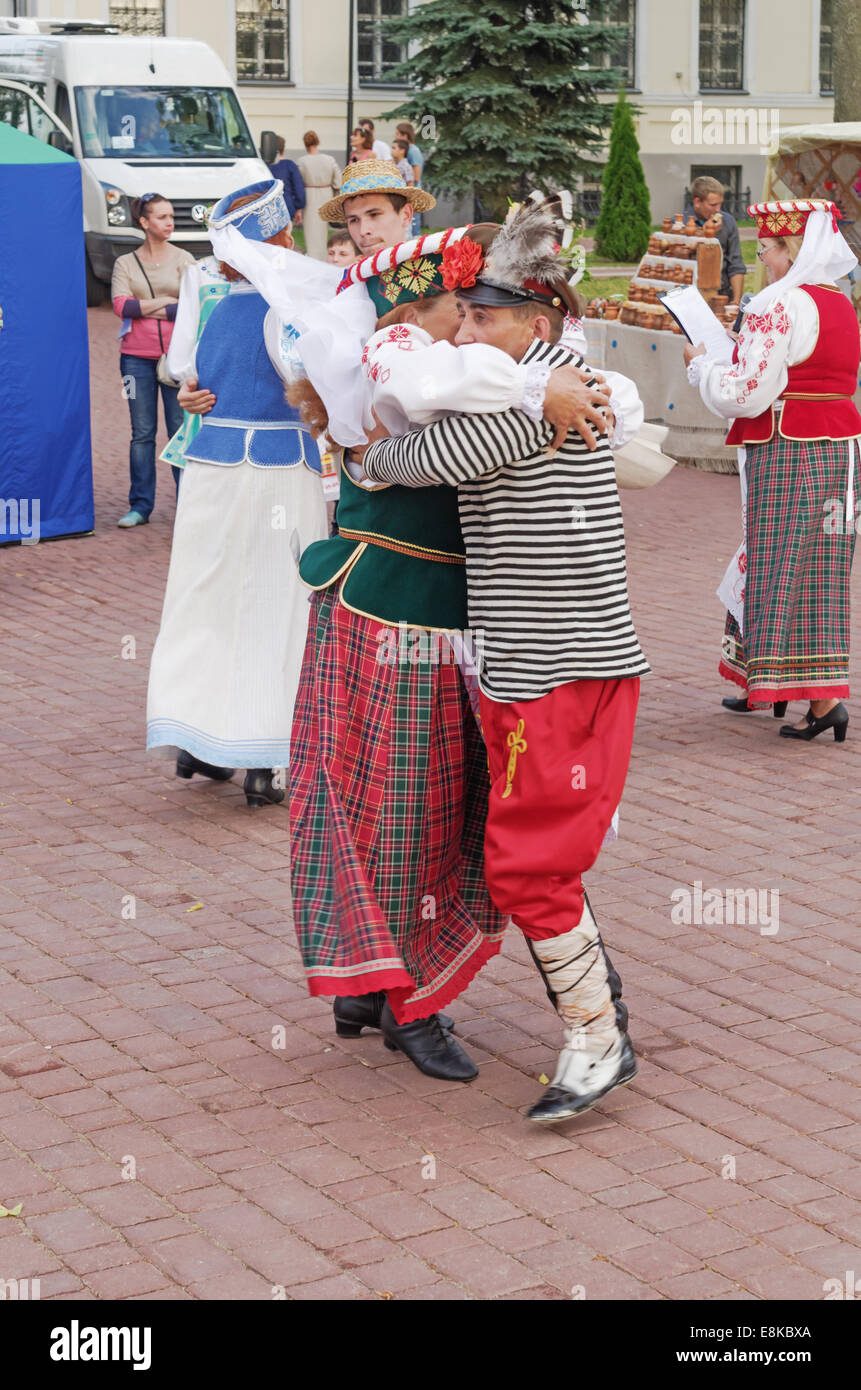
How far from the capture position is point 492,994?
4.92 m

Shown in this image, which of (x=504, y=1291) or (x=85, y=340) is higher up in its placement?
(x=85, y=340)

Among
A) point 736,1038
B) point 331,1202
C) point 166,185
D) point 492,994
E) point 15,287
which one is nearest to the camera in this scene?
point 331,1202

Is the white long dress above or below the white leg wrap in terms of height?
above

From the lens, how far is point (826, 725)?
7281 millimetres

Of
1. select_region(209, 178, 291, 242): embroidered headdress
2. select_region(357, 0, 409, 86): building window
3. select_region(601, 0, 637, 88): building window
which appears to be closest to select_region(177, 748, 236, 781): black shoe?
select_region(209, 178, 291, 242): embroidered headdress

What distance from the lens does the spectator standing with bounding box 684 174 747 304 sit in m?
13.9

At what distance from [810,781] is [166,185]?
14802mm

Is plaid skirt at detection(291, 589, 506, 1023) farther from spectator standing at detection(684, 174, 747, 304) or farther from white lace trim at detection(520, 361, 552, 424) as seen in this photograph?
spectator standing at detection(684, 174, 747, 304)

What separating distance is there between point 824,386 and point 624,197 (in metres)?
21.3

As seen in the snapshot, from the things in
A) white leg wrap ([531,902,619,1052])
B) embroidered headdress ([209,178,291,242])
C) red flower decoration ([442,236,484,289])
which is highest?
embroidered headdress ([209,178,291,242])

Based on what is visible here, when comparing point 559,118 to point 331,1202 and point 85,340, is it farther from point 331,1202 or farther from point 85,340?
point 331,1202

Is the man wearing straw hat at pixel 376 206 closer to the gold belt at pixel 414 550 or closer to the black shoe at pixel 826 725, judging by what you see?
the gold belt at pixel 414 550

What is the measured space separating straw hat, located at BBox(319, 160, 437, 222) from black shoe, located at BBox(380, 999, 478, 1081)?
2099mm

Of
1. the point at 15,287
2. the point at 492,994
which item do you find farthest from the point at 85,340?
the point at 492,994
